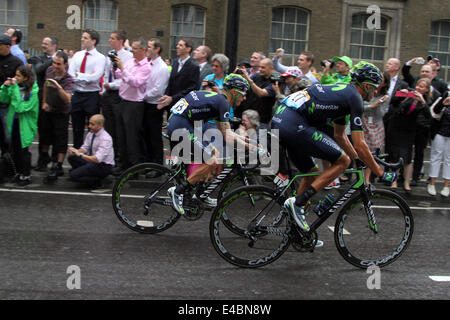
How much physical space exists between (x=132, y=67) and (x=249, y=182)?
4.13m

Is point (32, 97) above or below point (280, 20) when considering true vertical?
below

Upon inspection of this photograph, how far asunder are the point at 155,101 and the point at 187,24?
14094mm

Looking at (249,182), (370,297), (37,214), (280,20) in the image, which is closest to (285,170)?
(249,182)

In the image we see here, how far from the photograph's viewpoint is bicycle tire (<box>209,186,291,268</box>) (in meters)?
5.66

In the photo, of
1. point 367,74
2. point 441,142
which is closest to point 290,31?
point 441,142

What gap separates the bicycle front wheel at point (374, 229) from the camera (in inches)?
227

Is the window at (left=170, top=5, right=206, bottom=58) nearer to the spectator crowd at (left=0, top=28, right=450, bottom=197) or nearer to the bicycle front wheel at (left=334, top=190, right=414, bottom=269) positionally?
the spectator crowd at (left=0, top=28, right=450, bottom=197)

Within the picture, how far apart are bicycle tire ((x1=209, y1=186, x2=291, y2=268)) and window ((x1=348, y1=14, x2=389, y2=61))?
63.0ft

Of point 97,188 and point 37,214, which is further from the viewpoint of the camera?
point 97,188

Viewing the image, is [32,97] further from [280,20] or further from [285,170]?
[280,20]

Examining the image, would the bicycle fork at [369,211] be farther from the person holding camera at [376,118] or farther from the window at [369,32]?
the window at [369,32]

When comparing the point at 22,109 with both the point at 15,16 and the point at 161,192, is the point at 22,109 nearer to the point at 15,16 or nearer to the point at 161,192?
the point at 161,192

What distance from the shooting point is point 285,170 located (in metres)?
6.26

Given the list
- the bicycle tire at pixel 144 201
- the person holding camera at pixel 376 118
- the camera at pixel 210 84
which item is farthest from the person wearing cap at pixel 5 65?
the person holding camera at pixel 376 118
